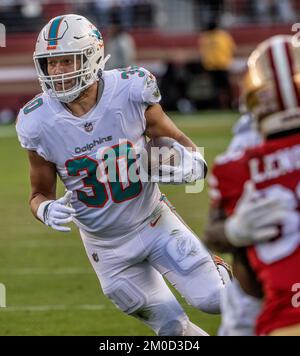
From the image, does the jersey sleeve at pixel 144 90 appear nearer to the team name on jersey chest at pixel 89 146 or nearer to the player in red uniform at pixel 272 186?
the team name on jersey chest at pixel 89 146

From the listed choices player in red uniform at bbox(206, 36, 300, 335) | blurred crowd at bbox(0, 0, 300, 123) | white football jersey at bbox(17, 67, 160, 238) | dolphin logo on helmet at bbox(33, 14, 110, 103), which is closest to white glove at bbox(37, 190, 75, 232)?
white football jersey at bbox(17, 67, 160, 238)

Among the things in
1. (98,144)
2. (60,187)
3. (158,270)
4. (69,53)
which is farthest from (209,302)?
(60,187)

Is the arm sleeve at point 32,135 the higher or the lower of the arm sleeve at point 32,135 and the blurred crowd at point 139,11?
the higher

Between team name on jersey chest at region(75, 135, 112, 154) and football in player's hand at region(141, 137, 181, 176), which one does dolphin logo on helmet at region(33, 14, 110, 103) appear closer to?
team name on jersey chest at region(75, 135, 112, 154)

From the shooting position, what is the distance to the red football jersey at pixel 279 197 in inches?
122

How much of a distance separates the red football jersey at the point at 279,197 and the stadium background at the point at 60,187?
313cm

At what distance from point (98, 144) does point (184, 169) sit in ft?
1.55

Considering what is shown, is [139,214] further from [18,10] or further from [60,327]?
[18,10]

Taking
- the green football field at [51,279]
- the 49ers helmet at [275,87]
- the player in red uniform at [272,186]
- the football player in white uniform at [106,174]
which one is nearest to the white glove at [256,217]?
the player in red uniform at [272,186]

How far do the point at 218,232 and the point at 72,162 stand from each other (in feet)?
5.81

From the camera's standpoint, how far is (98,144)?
4.98 m
